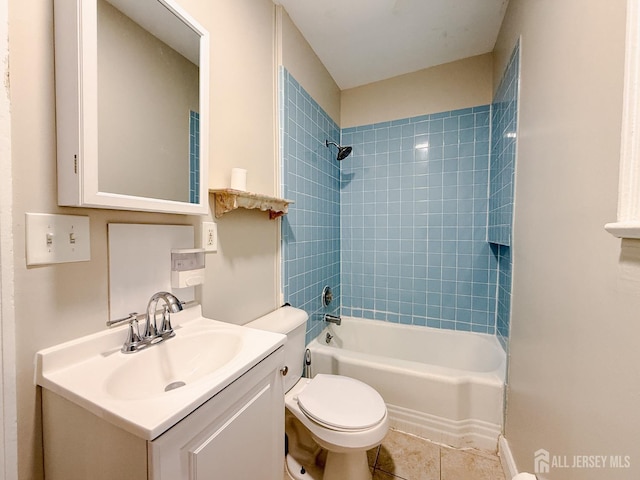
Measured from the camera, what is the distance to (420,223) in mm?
2250

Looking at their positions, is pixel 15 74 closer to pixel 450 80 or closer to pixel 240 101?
pixel 240 101

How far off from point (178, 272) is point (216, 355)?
1.07ft

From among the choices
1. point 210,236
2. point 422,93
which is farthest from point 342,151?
point 210,236

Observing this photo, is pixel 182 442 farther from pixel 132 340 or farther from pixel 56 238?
pixel 56 238

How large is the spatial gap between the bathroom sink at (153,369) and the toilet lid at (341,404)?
19.9 inches

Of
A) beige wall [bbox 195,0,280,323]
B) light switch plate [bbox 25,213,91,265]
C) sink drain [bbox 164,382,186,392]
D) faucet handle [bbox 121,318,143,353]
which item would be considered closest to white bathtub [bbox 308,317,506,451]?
beige wall [bbox 195,0,280,323]

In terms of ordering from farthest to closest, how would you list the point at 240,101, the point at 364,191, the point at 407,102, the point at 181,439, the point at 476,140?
the point at 364,191, the point at 407,102, the point at 476,140, the point at 240,101, the point at 181,439

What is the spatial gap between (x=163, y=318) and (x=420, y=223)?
2.01 m

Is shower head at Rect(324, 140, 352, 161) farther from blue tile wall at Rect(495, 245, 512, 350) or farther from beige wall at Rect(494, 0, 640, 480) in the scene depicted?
blue tile wall at Rect(495, 245, 512, 350)

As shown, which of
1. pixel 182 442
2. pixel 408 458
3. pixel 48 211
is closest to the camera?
pixel 182 442

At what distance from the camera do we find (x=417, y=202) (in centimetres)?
226

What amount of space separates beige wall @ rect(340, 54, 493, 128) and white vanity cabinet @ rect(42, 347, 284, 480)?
2.27 metres


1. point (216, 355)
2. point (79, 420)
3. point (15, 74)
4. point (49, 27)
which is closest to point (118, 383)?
point (79, 420)

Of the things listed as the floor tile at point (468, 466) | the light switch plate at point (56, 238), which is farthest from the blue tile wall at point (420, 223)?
the light switch plate at point (56, 238)
